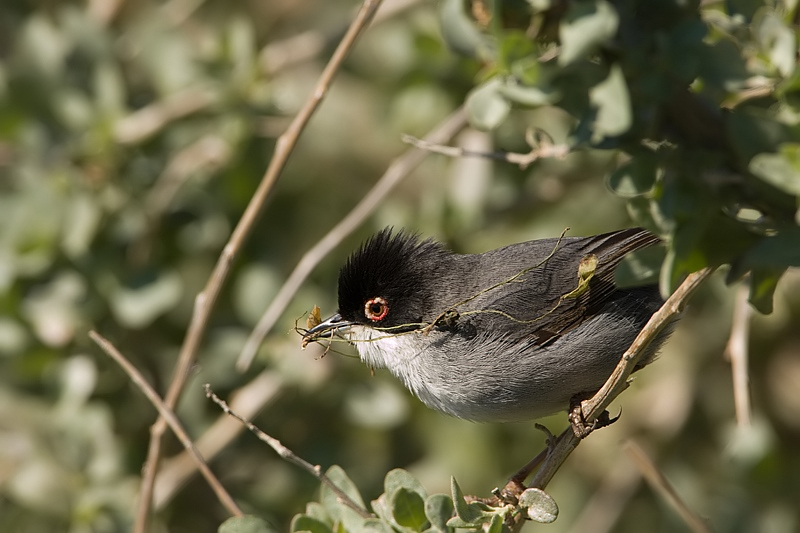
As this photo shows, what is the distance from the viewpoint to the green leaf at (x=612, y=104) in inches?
82.6

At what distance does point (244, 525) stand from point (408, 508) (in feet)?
1.36

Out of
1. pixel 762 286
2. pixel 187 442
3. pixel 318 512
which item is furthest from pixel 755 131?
pixel 187 442

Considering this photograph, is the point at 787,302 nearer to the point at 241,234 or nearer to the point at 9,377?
the point at 241,234

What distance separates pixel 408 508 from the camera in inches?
87.9

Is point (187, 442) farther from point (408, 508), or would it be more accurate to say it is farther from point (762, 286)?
point (762, 286)

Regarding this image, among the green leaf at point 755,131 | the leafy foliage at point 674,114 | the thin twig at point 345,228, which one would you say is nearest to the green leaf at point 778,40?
the leafy foliage at point 674,114

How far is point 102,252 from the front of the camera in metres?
4.07

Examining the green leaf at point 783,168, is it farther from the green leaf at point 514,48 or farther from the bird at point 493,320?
the bird at point 493,320

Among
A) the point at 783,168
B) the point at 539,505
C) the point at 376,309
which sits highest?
the point at 783,168

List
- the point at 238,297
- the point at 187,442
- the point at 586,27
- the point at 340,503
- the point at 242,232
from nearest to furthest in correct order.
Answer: the point at 586,27
the point at 340,503
the point at 187,442
the point at 242,232
the point at 238,297

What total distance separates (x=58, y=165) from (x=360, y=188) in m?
1.77

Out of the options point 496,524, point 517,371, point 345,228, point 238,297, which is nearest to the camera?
point 496,524

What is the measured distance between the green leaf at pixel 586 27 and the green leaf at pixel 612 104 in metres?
0.11

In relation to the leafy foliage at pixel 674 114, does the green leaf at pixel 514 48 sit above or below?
above
